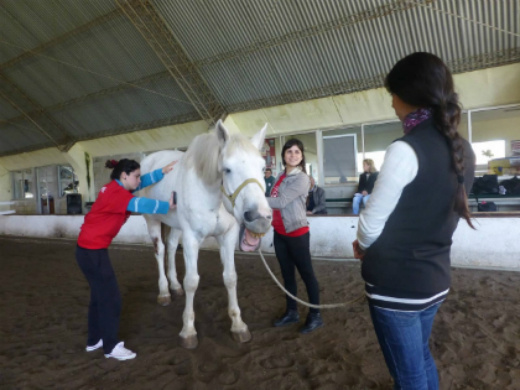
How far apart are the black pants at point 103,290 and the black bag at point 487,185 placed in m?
7.15

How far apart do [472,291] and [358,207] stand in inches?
159

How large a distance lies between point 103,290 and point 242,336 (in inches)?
42.8

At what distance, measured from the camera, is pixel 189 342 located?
93.4 inches

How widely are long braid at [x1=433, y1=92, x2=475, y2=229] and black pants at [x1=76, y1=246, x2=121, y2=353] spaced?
2.17 m

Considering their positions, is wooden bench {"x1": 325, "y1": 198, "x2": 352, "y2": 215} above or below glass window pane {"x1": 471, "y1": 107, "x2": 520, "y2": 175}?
below

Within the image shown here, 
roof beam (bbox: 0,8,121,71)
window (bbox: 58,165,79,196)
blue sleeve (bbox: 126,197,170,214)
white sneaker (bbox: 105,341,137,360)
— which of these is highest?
roof beam (bbox: 0,8,121,71)

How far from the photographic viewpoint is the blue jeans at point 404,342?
40.9 inches

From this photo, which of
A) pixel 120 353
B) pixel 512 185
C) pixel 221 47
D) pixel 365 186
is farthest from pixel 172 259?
pixel 512 185

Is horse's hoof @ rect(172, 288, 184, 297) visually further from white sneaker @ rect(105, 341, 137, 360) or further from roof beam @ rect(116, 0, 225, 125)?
roof beam @ rect(116, 0, 225, 125)

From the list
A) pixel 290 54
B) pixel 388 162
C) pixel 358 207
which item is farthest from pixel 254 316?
pixel 290 54

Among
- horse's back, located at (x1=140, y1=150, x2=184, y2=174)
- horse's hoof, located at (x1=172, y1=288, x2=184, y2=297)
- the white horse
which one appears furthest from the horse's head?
horse's hoof, located at (x1=172, y1=288, x2=184, y2=297)

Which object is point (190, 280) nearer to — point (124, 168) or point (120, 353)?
point (120, 353)

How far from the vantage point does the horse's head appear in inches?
70.2

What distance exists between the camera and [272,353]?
2.22 m
